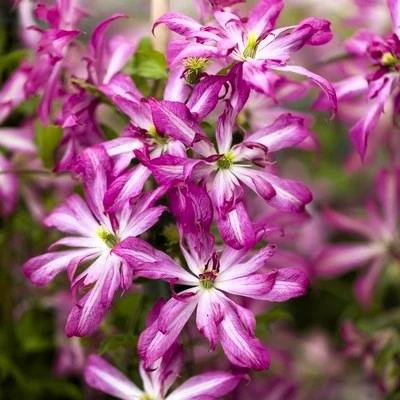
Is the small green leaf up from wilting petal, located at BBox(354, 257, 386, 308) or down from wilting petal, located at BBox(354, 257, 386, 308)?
up

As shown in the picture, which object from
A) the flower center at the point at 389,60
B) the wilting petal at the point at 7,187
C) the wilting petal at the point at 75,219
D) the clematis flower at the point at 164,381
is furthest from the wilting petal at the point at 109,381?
the flower center at the point at 389,60

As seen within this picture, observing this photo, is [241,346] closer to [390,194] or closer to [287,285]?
[287,285]

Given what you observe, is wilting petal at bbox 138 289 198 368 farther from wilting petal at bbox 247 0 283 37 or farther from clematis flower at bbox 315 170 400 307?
clematis flower at bbox 315 170 400 307

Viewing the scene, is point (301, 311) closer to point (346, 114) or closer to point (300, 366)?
point (300, 366)

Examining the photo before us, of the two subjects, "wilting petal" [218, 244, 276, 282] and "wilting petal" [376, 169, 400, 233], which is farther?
"wilting petal" [376, 169, 400, 233]

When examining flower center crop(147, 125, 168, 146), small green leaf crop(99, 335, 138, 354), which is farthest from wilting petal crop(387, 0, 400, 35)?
small green leaf crop(99, 335, 138, 354)

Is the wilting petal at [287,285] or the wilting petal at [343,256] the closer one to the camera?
the wilting petal at [287,285]

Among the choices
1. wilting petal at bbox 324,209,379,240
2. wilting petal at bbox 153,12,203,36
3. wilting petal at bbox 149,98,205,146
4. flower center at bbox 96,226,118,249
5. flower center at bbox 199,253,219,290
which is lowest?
wilting petal at bbox 324,209,379,240

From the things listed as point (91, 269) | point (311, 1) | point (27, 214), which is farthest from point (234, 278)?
point (311, 1)

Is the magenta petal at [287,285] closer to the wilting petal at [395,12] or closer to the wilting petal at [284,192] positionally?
the wilting petal at [284,192]
